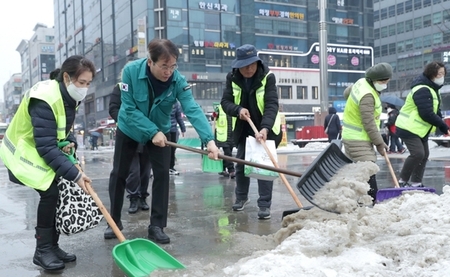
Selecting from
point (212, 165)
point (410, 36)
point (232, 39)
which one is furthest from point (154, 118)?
point (410, 36)

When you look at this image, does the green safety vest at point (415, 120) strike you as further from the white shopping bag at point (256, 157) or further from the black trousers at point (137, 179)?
the black trousers at point (137, 179)

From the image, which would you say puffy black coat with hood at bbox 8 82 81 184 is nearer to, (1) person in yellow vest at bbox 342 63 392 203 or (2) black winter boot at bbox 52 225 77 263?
(2) black winter boot at bbox 52 225 77 263

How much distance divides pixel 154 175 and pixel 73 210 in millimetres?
914

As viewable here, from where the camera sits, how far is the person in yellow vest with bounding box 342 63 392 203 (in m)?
4.81

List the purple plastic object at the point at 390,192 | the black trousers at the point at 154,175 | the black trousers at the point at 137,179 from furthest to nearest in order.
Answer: the black trousers at the point at 137,179
the purple plastic object at the point at 390,192
the black trousers at the point at 154,175

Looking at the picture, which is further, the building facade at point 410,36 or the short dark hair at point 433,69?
the building facade at point 410,36

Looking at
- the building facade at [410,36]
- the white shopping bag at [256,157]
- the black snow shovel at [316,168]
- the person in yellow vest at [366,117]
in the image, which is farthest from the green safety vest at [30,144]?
the building facade at [410,36]

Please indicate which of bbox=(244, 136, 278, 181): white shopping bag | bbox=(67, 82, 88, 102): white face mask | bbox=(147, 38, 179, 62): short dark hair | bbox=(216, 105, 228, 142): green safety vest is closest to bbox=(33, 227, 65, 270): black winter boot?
bbox=(67, 82, 88, 102): white face mask

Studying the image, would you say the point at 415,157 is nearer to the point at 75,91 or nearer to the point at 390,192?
the point at 390,192

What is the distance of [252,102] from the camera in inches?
199

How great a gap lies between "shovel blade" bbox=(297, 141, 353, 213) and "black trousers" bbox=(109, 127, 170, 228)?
1.29 meters

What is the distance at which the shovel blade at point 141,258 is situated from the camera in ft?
9.67

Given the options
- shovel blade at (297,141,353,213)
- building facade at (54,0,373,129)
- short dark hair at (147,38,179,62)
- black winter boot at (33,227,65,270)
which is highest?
building facade at (54,0,373,129)

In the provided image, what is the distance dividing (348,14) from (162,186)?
5933cm
